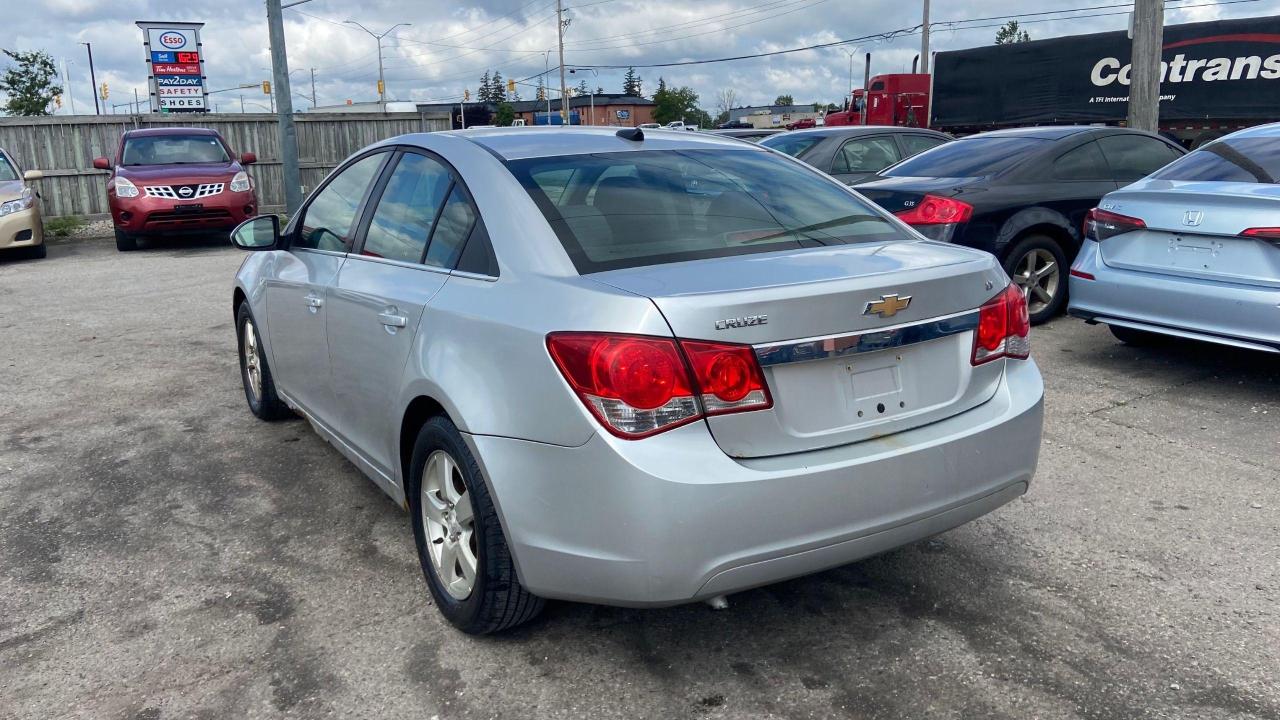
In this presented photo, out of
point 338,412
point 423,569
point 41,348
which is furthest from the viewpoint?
point 41,348

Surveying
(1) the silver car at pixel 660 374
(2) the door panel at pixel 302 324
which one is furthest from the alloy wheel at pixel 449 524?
(2) the door panel at pixel 302 324

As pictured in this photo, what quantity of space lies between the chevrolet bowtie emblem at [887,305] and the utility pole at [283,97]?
13.7 metres

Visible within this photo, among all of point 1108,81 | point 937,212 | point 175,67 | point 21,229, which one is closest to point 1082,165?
point 937,212

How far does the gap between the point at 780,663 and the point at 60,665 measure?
7.01 ft

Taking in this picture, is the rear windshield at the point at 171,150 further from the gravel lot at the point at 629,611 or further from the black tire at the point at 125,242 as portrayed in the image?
the gravel lot at the point at 629,611

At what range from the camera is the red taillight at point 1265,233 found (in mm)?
5152

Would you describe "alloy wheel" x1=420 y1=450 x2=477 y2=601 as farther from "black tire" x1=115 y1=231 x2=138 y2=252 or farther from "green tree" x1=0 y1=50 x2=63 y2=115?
"green tree" x1=0 y1=50 x2=63 y2=115

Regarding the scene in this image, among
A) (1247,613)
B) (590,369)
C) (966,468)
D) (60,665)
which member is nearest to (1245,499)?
(1247,613)

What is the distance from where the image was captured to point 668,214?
128 inches

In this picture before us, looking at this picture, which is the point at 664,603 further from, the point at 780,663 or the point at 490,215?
the point at 490,215

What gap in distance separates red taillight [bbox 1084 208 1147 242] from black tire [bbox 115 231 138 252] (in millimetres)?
12790

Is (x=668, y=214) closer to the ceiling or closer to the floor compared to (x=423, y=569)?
closer to the ceiling

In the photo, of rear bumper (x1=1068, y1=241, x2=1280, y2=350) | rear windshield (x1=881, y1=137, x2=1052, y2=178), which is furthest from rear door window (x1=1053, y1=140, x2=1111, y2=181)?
rear bumper (x1=1068, y1=241, x2=1280, y2=350)

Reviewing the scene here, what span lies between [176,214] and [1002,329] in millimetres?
13291
